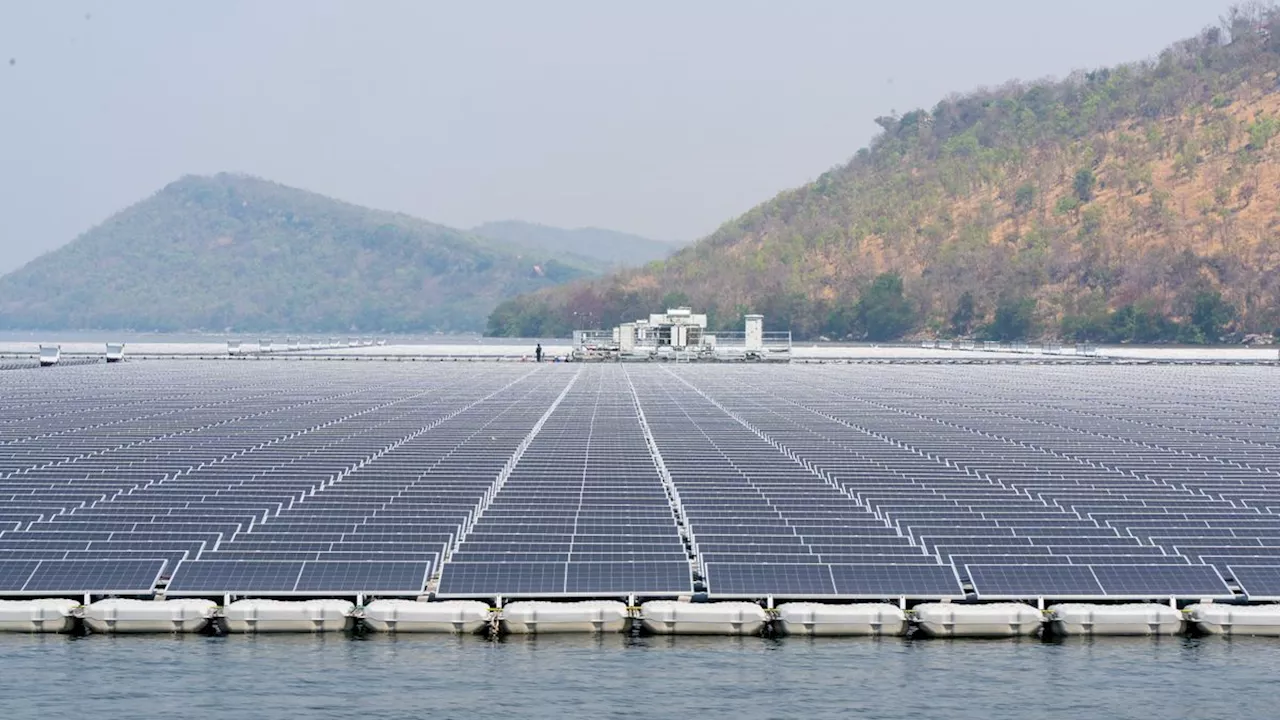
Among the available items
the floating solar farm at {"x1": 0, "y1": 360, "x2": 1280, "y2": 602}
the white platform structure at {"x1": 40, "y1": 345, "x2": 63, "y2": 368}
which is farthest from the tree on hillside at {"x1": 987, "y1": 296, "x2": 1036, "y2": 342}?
the floating solar farm at {"x1": 0, "y1": 360, "x2": 1280, "y2": 602}

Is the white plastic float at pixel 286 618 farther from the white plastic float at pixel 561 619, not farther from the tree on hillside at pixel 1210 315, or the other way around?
the tree on hillside at pixel 1210 315

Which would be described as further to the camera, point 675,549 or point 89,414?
point 89,414

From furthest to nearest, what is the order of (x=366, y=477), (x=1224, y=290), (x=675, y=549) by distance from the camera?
(x=1224, y=290)
(x=366, y=477)
(x=675, y=549)

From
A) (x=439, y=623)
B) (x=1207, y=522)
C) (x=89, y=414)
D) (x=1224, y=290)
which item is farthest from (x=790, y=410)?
(x=1224, y=290)

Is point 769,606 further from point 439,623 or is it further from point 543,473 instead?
point 543,473

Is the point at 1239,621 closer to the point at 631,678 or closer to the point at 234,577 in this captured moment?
the point at 631,678

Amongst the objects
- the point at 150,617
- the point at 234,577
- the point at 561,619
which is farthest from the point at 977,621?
the point at 150,617

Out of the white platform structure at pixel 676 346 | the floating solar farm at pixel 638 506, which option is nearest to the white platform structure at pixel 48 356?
the white platform structure at pixel 676 346
